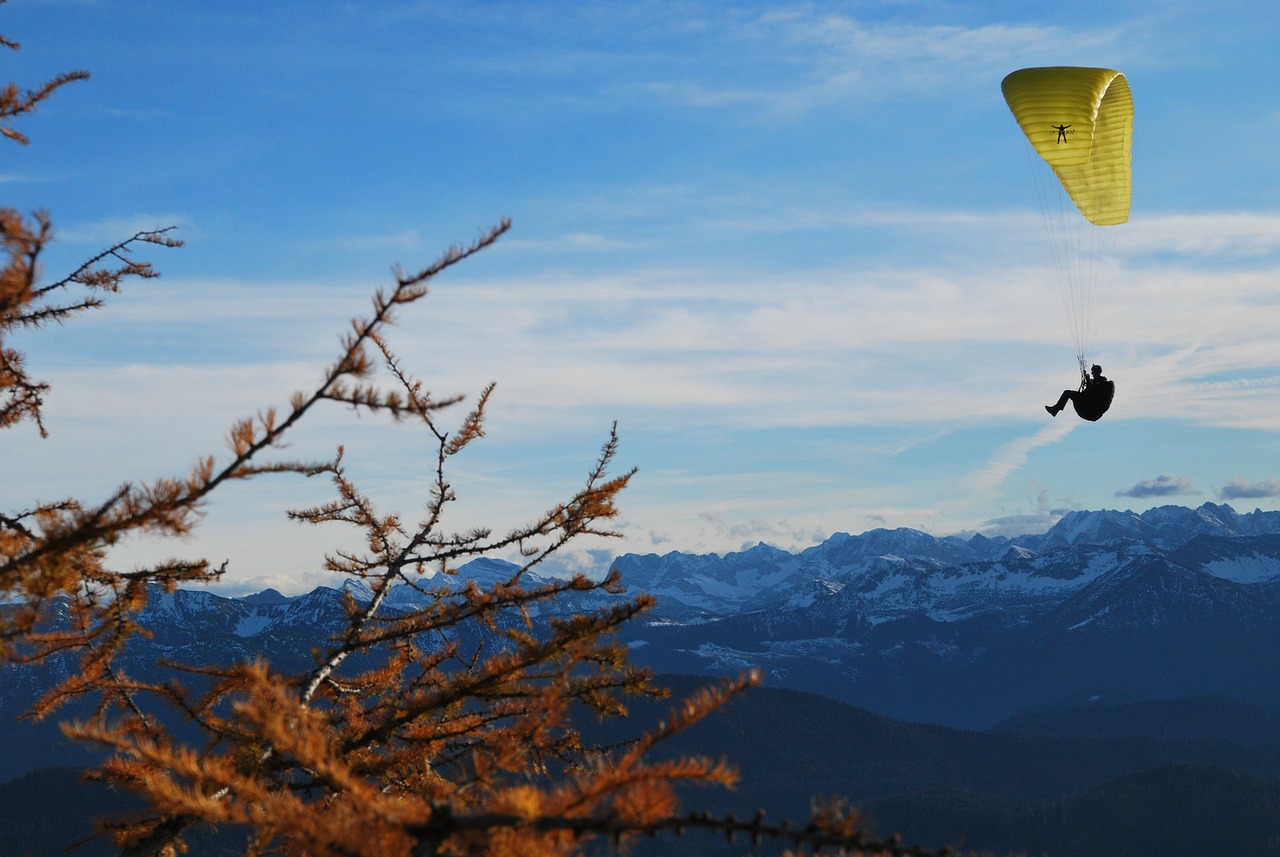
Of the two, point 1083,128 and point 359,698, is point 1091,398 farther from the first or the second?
point 359,698

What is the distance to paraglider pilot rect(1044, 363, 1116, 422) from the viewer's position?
811 inches

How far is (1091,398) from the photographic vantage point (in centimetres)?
2116

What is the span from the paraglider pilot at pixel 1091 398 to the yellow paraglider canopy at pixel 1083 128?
11.6 ft

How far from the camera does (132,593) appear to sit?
247 inches

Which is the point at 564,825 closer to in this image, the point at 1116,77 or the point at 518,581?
the point at 518,581

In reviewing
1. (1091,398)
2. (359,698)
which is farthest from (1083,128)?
(359,698)

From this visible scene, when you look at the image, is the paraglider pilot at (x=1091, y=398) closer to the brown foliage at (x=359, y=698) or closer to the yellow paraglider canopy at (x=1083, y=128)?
A: the yellow paraglider canopy at (x=1083, y=128)

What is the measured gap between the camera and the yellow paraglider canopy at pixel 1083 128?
72.7ft

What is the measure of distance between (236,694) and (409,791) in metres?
1.90

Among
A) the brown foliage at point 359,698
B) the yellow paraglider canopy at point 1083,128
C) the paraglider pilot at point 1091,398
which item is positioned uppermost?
the yellow paraglider canopy at point 1083,128

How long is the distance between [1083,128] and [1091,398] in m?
5.92

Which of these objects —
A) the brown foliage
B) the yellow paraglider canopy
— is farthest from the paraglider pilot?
the brown foliage

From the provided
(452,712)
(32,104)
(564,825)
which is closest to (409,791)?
(452,712)

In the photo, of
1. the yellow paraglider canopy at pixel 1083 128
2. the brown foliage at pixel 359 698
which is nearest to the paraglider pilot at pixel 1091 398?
the yellow paraglider canopy at pixel 1083 128
